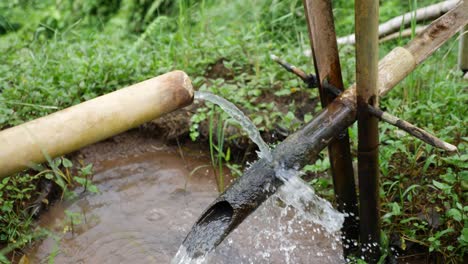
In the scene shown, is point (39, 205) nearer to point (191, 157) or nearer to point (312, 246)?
point (191, 157)

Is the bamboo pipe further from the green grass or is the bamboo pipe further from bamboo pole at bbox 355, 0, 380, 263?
the green grass

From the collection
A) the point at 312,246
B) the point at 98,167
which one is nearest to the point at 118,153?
the point at 98,167

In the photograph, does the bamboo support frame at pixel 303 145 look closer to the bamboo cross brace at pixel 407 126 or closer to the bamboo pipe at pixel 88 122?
the bamboo cross brace at pixel 407 126

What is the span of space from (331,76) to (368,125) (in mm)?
268

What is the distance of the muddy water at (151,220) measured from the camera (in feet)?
8.87

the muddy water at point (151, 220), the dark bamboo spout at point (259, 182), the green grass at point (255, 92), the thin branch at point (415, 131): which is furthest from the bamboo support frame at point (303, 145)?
the muddy water at point (151, 220)

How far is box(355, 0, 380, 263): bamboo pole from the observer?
177 cm

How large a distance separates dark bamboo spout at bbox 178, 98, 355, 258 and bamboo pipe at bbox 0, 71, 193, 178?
1.40 ft

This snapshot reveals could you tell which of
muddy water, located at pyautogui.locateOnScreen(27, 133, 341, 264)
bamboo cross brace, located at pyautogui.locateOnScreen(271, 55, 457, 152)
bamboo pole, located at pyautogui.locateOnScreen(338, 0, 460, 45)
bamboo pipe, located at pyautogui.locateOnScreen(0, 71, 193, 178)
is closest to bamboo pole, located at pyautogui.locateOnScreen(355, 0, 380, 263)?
bamboo cross brace, located at pyautogui.locateOnScreen(271, 55, 457, 152)

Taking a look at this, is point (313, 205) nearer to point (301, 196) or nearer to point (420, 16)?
point (301, 196)

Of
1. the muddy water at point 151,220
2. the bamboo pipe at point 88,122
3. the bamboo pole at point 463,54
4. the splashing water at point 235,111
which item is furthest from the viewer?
the bamboo pole at point 463,54

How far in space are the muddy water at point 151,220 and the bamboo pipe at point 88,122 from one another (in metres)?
1.37

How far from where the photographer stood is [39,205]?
2881 mm

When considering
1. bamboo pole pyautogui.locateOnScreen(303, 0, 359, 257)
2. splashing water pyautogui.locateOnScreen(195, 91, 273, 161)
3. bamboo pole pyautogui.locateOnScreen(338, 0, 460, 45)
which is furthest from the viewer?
bamboo pole pyautogui.locateOnScreen(338, 0, 460, 45)
